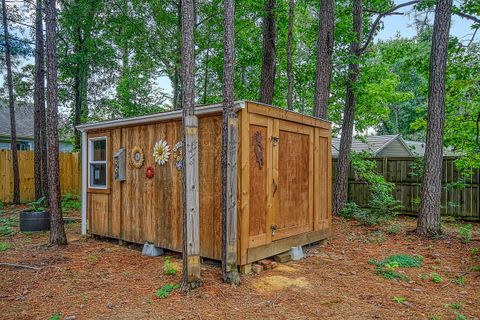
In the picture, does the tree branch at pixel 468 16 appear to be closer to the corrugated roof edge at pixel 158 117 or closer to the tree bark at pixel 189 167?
the corrugated roof edge at pixel 158 117

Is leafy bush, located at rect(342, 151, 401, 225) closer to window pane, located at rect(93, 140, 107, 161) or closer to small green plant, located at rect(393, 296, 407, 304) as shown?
small green plant, located at rect(393, 296, 407, 304)

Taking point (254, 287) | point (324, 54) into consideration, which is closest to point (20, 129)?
point (324, 54)

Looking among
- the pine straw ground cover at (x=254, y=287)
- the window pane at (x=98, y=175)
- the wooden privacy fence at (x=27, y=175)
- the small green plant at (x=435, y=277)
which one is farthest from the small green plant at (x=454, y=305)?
the wooden privacy fence at (x=27, y=175)

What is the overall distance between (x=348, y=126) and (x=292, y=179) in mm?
4469

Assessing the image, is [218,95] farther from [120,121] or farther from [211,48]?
[120,121]

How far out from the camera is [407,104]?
23.5 meters

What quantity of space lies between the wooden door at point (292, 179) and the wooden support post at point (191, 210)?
1363mm

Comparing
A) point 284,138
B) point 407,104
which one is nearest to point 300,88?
point 284,138

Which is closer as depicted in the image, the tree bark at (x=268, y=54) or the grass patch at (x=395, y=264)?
the grass patch at (x=395, y=264)

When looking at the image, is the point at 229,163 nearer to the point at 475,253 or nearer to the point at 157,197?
the point at 157,197

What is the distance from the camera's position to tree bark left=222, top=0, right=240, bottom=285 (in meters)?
3.89

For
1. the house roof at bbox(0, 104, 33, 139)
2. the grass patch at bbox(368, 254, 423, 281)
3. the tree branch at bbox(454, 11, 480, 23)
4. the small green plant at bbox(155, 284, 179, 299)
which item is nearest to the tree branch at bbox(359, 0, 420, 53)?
the tree branch at bbox(454, 11, 480, 23)

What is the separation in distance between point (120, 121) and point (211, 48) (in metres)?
8.62

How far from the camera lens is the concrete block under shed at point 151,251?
17.4 feet
